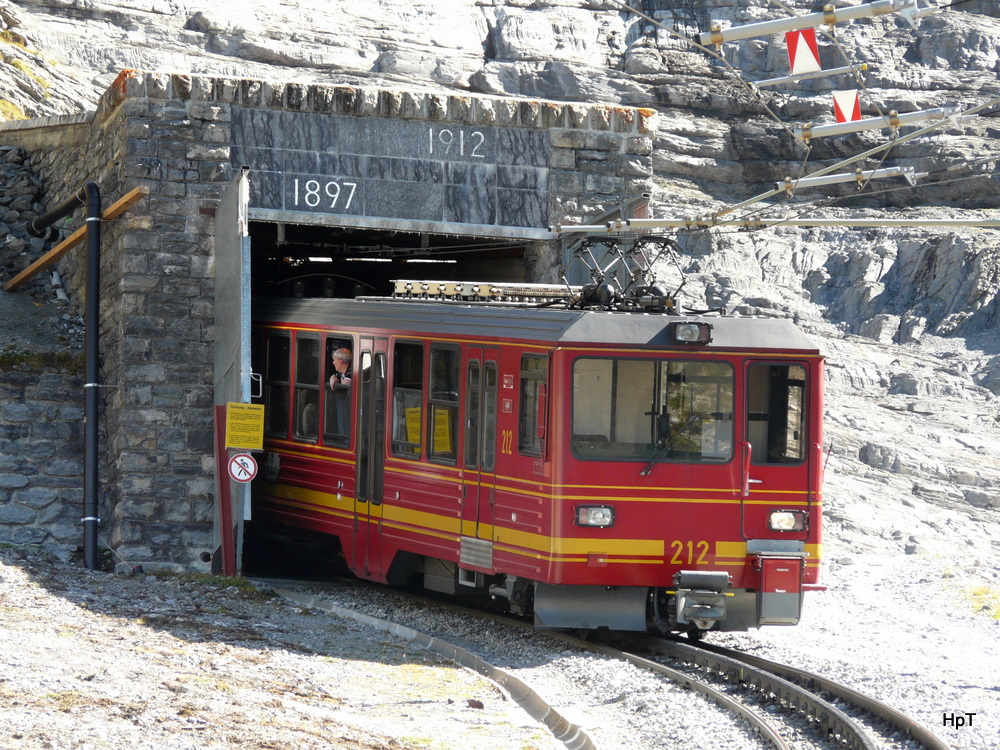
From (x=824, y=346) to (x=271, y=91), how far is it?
24.2 metres

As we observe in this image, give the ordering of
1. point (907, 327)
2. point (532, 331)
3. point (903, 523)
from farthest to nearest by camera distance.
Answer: point (907, 327)
point (903, 523)
point (532, 331)

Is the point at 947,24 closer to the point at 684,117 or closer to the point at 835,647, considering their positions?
the point at 684,117

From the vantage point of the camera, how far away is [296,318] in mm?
13742

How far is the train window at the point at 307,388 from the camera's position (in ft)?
44.0

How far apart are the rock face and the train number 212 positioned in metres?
9.42

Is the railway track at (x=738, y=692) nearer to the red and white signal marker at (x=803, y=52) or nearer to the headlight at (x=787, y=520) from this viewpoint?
the headlight at (x=787, y=520)

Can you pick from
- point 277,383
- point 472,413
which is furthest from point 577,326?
point 277,383

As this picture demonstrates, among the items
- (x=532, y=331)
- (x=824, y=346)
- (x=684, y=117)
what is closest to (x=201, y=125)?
(x=532, y=331)

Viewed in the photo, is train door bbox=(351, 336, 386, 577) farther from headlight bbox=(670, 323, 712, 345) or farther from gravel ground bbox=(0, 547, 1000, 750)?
headlight bbox=(670, 323, 712, 345)

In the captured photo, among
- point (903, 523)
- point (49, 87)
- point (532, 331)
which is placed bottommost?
point (903, 523)

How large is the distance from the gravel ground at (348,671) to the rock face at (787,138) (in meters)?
8.21

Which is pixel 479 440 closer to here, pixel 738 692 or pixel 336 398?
pixel 336 398

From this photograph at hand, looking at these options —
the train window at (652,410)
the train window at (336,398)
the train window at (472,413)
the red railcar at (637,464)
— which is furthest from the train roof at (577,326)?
the train window at (336,398)

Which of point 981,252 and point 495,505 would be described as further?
point 981,252
